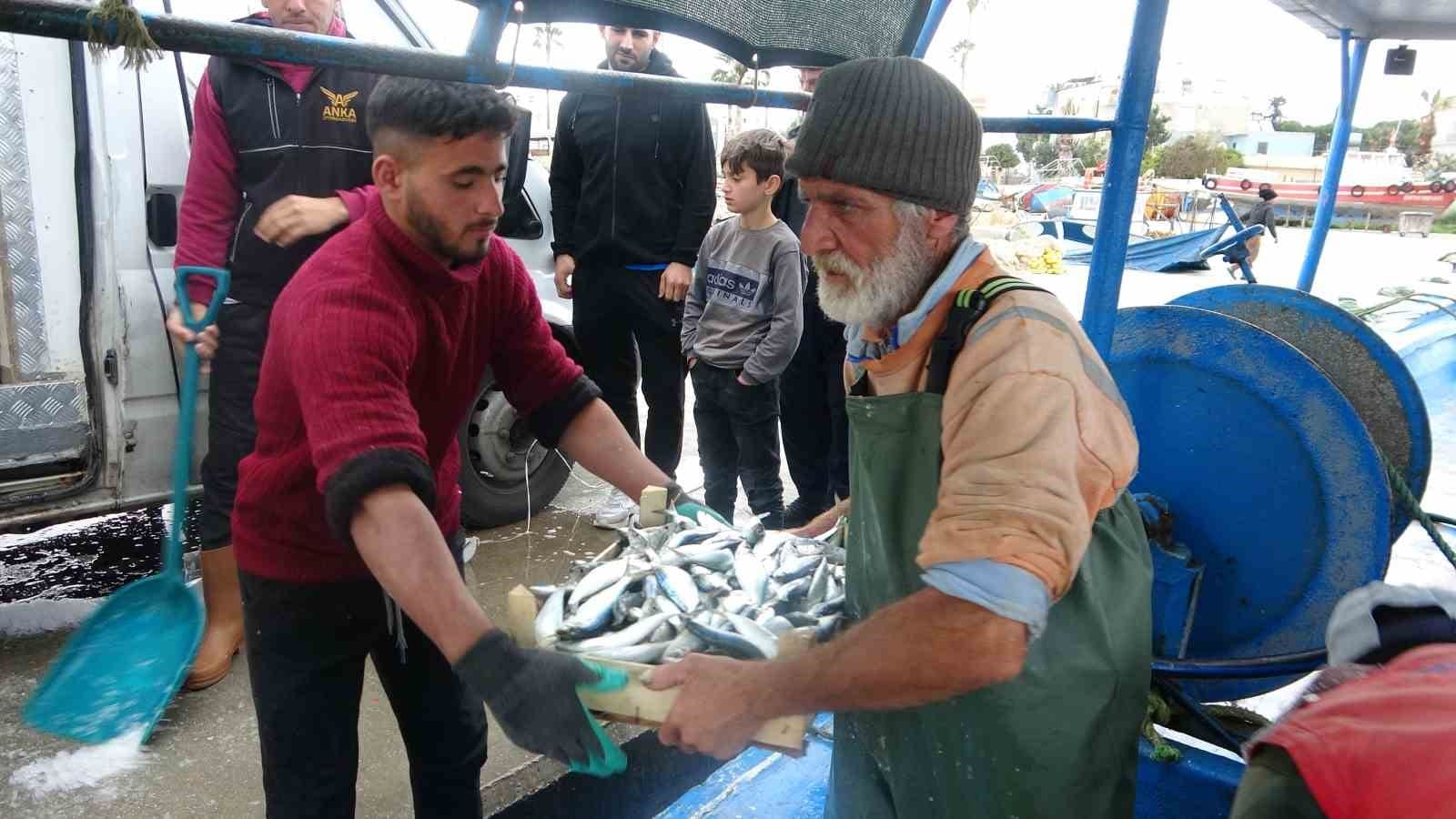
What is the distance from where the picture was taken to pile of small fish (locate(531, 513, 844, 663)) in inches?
76.7

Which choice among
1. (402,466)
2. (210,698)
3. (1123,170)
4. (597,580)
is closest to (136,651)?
(210,698)

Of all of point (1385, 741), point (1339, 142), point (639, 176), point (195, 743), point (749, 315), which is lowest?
point (195, 743)

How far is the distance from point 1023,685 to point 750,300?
10.4ft

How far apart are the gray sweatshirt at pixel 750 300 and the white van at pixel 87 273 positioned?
1.82 meters

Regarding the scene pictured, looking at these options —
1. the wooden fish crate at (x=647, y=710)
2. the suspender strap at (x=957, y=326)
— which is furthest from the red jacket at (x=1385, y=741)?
the wooden fish crate at (x=647, y=710)

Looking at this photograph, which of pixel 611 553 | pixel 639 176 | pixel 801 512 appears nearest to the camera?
pixel 611 553

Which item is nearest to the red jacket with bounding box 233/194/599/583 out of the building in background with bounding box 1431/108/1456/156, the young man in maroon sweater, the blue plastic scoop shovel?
the young man in maroon sweater

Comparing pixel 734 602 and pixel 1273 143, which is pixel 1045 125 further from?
pixel 1273 143

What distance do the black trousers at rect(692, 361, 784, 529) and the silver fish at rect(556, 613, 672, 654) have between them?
256cm

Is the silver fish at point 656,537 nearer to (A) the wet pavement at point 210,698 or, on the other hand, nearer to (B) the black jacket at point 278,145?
(A) the wet pavement at point 210,698

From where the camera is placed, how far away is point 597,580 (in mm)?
2207

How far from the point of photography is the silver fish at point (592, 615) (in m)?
2.01

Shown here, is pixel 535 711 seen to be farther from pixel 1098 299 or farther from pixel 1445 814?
pixel 1098 299

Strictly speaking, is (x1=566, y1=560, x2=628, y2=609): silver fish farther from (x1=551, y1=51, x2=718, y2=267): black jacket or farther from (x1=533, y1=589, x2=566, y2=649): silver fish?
(x1=551, y1=51, x2=718, y2=267): black jacket
